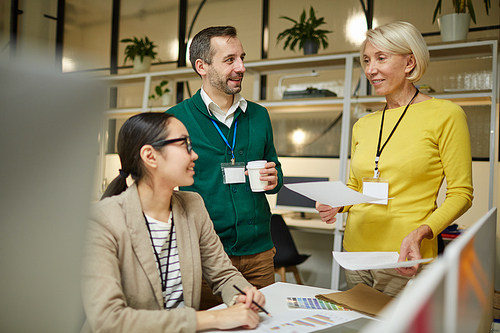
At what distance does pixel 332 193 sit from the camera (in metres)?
1.36

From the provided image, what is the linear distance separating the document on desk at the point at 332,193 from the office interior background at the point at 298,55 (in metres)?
1.64

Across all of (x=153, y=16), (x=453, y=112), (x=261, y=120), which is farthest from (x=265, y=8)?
(x=453, y=112)

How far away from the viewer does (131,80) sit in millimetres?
4668

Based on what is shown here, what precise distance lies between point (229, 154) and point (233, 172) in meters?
0.11

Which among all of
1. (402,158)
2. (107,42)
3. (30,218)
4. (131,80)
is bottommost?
(30,218)

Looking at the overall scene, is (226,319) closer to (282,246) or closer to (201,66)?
(201,66)

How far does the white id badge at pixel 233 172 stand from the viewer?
1635 millimetres

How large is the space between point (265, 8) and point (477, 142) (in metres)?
2.56

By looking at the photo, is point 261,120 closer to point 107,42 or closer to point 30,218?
point 30,218

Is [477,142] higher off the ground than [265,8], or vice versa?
→ [265,8]

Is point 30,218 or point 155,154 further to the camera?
point 155,154

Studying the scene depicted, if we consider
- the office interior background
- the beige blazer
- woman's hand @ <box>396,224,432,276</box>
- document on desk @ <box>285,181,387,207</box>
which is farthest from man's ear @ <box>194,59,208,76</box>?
woman's hand @ <box>396,224,432,276</box>

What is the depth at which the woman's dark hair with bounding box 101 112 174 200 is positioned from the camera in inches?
50.9

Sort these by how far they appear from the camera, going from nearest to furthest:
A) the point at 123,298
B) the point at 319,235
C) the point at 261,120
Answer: the point at 123,298 → the point at 261,120 → the point at 319,235
